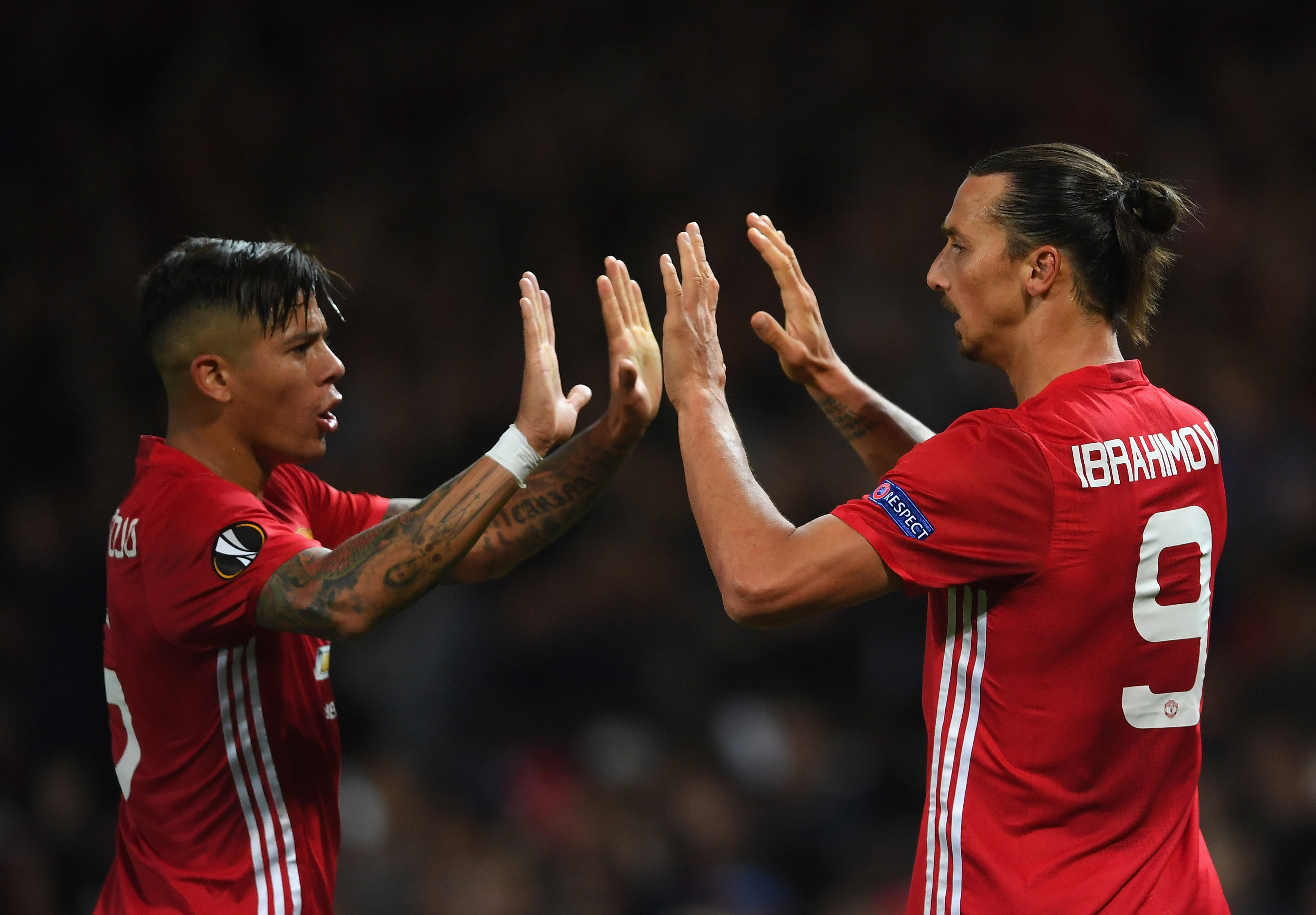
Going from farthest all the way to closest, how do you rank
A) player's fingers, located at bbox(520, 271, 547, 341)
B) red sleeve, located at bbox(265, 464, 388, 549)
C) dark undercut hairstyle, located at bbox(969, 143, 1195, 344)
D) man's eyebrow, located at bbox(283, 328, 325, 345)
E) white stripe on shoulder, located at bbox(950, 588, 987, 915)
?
red sleeve, located at bbox(265, 464, 388, 549) < man's eyebrow, located at bbox(283, 328, 325, 345) < player's fingers, located at bbox(520, 271, 547, 341) < dark undercut hairstyle, located at bbox(969, 143, 1195, 344) < white stripe on shoulder, located at bbox(950, 588, 987, 915)

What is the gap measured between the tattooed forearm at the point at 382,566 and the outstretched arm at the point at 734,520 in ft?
1.33

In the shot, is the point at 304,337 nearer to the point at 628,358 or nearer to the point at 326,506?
the point at 326,506

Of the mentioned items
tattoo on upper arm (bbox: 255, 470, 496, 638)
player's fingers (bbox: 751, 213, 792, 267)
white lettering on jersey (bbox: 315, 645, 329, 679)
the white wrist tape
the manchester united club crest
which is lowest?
white lettering on jersey (bbox: 315, 645, 329, 679)

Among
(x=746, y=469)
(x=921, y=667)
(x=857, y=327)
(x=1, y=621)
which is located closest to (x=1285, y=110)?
(x=857, y=327)

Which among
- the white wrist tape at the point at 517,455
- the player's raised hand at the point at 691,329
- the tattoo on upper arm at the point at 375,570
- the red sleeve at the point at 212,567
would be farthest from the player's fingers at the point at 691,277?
the red sleeve at the point at 212,567

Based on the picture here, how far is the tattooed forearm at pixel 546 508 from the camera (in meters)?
3.14

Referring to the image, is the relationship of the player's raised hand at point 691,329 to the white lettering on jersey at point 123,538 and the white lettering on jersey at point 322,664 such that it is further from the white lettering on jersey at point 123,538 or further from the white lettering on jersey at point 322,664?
the white lettering on jersey at point 123,538

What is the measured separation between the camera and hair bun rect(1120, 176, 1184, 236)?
250 cm

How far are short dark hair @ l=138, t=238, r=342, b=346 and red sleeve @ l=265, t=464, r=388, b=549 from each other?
465mm

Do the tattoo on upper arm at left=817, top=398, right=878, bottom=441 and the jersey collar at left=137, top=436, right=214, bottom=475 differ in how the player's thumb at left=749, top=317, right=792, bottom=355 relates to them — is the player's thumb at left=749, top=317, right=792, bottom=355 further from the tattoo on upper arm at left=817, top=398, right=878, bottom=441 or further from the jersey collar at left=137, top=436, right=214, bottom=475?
the jersey collar at left=137, top=436, right=214, bottom=475

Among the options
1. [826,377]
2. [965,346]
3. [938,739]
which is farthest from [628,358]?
[938,739]

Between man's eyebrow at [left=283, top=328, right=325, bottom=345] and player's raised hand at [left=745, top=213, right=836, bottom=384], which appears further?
player's raised hand at [left=745, top=213, right=836, bottom=384]

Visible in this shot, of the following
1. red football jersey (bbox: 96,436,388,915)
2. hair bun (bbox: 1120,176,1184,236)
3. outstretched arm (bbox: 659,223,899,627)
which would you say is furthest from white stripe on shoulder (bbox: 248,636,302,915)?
hair bun (bbox: 1120,176,1184,236)

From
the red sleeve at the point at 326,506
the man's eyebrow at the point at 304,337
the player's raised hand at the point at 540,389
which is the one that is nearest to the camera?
the player's raised hand at the point at 540,389
